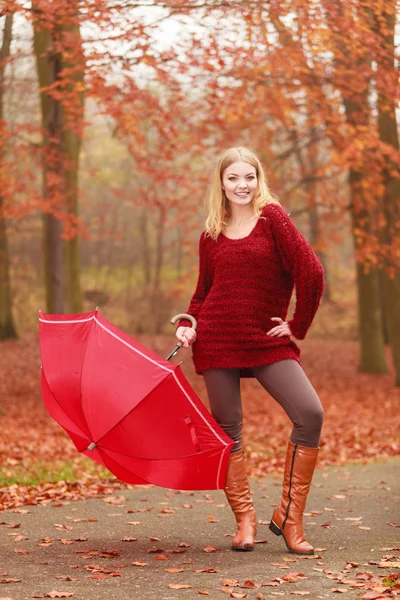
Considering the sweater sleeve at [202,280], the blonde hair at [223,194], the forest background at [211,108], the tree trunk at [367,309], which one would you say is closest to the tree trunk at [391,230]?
the forest background at [211,108]

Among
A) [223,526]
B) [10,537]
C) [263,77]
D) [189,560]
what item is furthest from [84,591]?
[263,77]

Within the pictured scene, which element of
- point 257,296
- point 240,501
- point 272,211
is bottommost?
point 240,501

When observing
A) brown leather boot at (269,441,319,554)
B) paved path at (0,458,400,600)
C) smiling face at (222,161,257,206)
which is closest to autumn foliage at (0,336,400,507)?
paved path at (0,458,400,600)

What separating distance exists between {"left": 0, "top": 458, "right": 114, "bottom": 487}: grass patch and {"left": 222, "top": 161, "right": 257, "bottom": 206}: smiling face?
143 inches

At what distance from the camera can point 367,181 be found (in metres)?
15.4

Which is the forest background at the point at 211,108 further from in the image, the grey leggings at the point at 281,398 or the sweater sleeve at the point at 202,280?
the grey leggings at the point at 281,398

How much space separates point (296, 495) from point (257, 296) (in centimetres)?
113

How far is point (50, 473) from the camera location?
7938mm

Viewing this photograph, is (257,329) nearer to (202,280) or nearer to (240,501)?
(202,280)

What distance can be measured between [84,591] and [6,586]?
0.38m

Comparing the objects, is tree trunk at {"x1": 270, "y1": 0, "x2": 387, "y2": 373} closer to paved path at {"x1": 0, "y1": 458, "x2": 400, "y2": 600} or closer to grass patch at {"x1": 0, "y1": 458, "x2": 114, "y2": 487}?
grass patch at {"x1": 0, "y1": 458, "x2": 114, "y2": 487}

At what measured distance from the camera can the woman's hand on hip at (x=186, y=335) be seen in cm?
471

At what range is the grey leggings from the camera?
4.59 m

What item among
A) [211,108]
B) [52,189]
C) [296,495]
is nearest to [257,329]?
[296,495]
